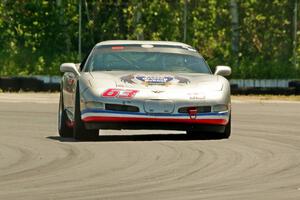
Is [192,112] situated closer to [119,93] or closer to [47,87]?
[119,93]

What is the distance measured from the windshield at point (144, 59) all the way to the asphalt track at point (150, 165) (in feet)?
3.10

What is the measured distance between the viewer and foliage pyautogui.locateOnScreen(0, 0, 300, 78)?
41.9 metres

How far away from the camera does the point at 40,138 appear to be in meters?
15.7

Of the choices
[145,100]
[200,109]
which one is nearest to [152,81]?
[145,100]

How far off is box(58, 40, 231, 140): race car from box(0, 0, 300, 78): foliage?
24.9 metres

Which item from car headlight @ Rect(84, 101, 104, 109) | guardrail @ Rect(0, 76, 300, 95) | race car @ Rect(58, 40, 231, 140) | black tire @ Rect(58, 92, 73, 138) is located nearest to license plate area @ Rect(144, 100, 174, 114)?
race car @ Rect(58, 40, 231, 140)

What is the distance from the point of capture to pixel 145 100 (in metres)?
14.6

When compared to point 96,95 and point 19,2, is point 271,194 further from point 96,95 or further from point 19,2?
point 19,2

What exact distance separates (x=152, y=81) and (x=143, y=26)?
2736cm

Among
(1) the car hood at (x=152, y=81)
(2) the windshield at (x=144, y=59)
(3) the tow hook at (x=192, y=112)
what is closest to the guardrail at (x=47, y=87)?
(2) the windshield at (x=144, y=59)

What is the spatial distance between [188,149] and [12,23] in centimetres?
2970

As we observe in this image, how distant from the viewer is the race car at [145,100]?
1465 cm

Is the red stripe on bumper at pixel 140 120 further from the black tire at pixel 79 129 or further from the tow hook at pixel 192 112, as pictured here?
the black tire at pixel 79 129

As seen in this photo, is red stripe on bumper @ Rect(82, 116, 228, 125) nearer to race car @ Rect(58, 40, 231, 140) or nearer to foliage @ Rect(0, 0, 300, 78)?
race car @ Rect(58, 40, 231, 140)
